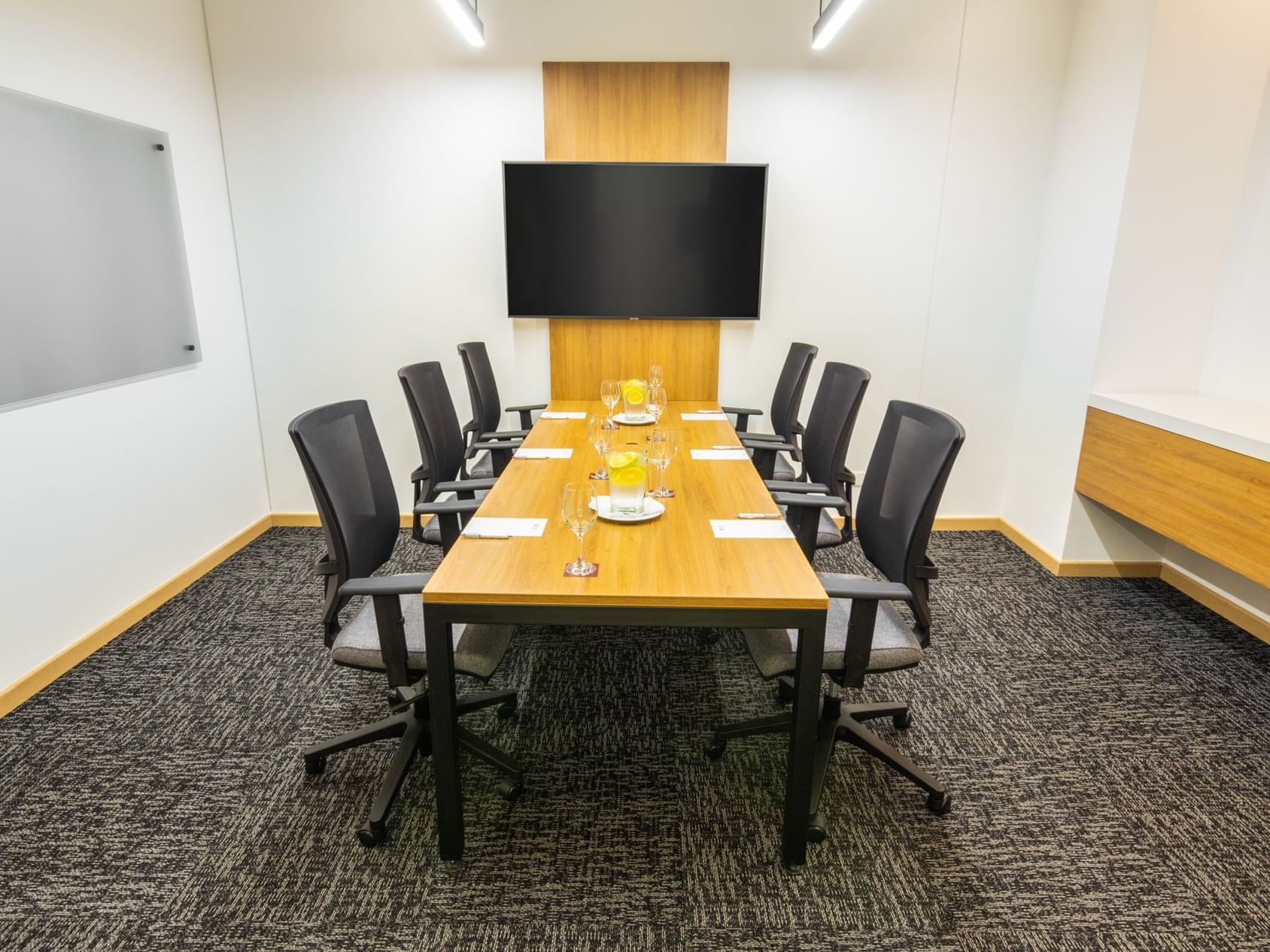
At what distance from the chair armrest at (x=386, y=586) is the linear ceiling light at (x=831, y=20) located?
251 cm

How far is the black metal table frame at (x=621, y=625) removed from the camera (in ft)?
5.50

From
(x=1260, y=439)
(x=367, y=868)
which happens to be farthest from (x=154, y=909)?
(x=1260, y=439)

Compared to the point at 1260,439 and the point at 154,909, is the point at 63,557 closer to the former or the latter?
the point at 154,909

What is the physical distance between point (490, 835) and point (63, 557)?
84.6 inches

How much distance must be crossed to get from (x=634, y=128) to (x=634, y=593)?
3147mm

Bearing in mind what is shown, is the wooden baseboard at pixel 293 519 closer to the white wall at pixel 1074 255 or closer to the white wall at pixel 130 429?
the white wall at pixel 130 429

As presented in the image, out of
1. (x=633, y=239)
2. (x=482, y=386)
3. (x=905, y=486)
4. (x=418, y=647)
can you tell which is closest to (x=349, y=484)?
(x=418, y=647)

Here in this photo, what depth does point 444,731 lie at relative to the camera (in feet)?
5.91

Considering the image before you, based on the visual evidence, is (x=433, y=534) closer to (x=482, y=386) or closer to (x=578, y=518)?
(x=578, y=518)

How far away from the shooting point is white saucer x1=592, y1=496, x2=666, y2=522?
2.11 meters

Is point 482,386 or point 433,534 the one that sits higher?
point 482,386

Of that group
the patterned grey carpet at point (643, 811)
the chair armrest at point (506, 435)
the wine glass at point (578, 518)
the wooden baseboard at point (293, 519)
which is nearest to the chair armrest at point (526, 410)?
the chair armrest at point (506, 435)

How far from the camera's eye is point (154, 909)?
1.78m

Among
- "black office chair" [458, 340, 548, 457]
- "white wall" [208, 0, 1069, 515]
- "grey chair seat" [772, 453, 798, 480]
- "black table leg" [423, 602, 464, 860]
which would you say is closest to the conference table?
"black table leg" [423, 602, 464, 860]
